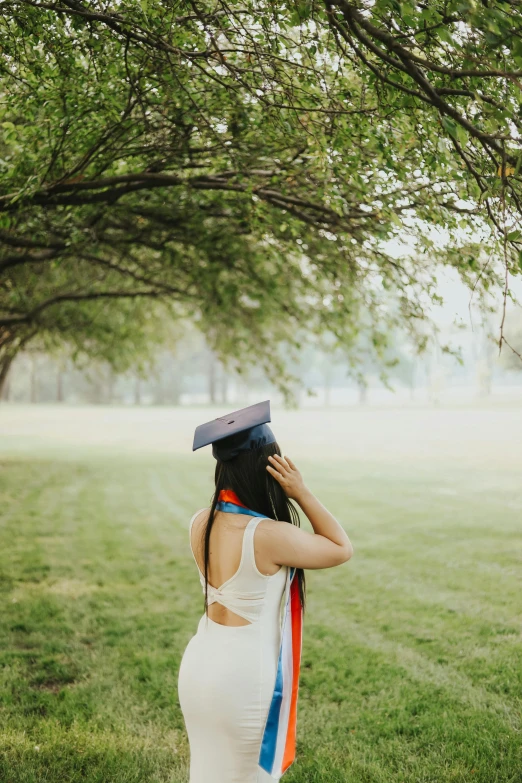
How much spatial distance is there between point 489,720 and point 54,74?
19.6 feet

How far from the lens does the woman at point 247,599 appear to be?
2.79 metres

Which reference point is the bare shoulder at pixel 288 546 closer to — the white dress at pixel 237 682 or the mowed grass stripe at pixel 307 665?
the white dress at pixel 237 682

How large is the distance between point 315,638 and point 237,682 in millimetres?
4232

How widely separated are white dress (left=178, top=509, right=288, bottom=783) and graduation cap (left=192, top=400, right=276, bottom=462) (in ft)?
1.08

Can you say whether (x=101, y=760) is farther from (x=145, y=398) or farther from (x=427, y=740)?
(x=145, y=398)

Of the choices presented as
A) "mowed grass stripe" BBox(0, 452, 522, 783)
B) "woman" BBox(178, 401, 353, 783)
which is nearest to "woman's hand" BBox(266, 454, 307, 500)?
"woman" BBox(178, 401, 353, 783)

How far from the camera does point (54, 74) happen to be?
16.8 feet

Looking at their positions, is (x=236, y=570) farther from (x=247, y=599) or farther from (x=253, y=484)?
(x=253, y=484)

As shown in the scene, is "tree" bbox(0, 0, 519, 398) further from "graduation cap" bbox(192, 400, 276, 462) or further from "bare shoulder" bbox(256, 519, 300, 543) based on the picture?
"bare shoulder" bbox(256, 519, 300, 543)

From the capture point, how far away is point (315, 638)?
265 inches

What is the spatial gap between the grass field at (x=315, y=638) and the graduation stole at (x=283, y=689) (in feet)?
5.10

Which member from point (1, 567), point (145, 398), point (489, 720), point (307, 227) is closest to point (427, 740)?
point (489, 720)

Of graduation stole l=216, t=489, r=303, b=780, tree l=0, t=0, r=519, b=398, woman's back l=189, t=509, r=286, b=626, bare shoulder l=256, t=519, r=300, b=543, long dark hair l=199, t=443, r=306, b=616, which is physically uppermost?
tree l=0, t=0, r=519, b=398

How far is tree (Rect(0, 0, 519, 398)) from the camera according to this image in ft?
14.5
